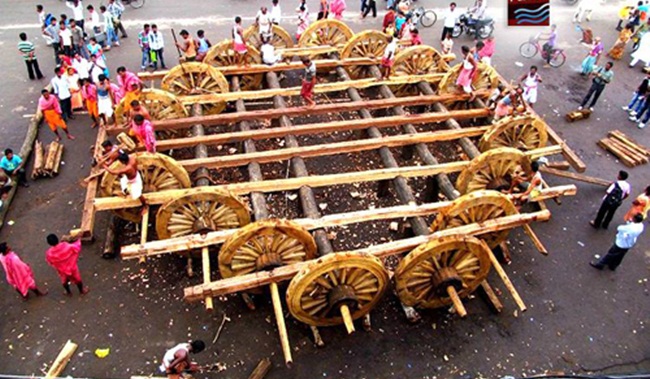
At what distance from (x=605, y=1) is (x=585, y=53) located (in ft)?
21.5

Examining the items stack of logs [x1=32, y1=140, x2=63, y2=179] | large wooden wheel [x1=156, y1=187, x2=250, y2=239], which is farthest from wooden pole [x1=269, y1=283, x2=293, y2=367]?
stack of logs [x1=32, y1=140, x2=63, y2=179]

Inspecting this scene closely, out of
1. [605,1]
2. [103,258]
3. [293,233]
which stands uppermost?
[605,1]

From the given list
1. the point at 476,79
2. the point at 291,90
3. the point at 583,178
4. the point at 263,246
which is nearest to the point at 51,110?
the point at 291,90

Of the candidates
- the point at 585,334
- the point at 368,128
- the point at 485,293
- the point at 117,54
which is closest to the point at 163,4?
the point at 117,54

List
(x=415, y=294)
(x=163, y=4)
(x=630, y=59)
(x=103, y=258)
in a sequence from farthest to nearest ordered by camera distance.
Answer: (x=163, y=4) → (x=630, y=59) → (x=103, y=258) → (x=415, y=294)

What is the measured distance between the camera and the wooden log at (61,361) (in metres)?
6.33

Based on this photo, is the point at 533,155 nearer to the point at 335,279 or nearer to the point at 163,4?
the point at 335,279

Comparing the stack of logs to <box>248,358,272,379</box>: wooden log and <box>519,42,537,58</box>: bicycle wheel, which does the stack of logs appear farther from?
<box>519,42,537,58</box>: bicycle wheel

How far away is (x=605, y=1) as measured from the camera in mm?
20766

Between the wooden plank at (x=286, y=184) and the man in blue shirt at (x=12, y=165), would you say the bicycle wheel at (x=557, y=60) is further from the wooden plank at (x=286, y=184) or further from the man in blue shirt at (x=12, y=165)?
the man in blue shirt at (x=12, y=165)

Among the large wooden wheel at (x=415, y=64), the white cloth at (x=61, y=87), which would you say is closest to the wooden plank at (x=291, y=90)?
the large wooden wheel at (x=415, y=64)

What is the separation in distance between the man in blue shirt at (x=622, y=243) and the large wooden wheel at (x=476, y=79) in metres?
4.41

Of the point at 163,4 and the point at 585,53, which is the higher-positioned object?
the point at 163,4

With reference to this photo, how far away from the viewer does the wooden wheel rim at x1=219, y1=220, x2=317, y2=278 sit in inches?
265
